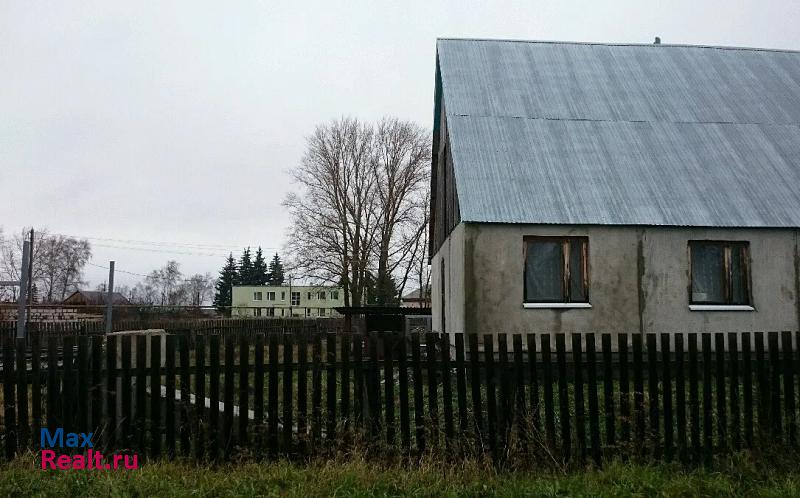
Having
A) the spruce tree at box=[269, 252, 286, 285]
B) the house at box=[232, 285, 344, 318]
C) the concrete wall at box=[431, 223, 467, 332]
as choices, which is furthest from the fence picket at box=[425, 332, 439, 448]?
the spruce tree at box=[269, 252, 286, 285]

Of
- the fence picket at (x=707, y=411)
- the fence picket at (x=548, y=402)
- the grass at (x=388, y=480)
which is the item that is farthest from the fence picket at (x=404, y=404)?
the fence picket at (x=707, y=411)

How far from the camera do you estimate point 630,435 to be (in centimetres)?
594

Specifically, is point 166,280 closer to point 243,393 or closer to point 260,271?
point 260,271

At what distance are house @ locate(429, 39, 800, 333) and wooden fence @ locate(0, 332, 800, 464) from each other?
5.78 meters

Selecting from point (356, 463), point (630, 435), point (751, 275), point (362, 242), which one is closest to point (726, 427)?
point (630, 435)

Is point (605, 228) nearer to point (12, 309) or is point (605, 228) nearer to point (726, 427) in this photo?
point (726, 427)

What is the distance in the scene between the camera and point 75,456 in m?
5.63

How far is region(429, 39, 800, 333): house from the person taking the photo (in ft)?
39.2

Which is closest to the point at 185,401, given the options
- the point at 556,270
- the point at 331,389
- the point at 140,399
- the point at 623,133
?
the point at 140,399

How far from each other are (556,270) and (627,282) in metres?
1.43

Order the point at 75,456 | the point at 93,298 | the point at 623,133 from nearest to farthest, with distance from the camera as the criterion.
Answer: the point at 75,456
the point at 623,133
the point at 93,298

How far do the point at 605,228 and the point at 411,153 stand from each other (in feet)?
108

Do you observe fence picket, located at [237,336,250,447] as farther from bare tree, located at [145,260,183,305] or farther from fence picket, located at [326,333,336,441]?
bare tree, located at [145,260,183,305]

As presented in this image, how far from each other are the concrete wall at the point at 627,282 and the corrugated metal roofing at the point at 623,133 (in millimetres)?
323
